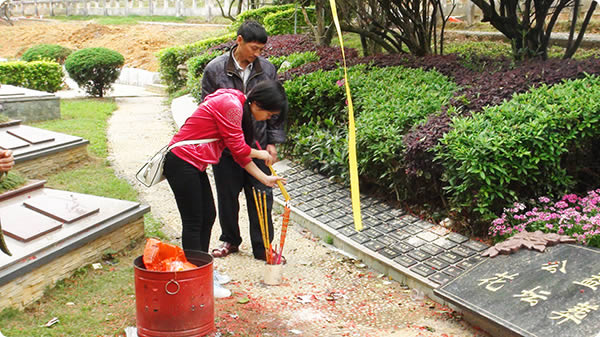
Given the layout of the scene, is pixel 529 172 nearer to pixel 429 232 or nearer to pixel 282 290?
pixel 429 232

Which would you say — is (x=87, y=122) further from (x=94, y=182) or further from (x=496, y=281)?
(x=496, y=281)

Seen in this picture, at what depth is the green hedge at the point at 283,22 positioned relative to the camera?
51.4 ft

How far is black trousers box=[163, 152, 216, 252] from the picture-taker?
3979 millimetres

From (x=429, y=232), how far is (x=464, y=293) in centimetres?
122

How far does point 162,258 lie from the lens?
3.74 metres

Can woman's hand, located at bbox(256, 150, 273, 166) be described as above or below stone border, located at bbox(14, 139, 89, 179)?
above

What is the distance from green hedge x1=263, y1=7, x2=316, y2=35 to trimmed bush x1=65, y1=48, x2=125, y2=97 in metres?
3.75

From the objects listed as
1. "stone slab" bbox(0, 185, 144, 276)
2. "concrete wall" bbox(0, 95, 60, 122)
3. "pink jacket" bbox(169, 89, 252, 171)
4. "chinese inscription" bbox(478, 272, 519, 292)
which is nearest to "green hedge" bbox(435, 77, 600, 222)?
"chinese inscription" bbox(478, 272, 519, 292)

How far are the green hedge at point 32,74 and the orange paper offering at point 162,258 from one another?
11.0m

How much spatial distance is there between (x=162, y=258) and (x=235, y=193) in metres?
1.22

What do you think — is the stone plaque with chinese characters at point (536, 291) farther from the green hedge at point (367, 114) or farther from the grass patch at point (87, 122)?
the grass patch at point (87, 122)

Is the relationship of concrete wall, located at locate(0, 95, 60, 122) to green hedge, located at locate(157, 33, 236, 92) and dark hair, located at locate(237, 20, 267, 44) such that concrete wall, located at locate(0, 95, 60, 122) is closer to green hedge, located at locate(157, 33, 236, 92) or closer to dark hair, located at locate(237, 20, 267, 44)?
green hedge, located at locate(157, 33, 236, 92)

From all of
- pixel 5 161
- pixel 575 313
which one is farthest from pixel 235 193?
pixel 575 313

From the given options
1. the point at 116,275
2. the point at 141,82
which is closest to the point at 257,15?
the point at 141,82
